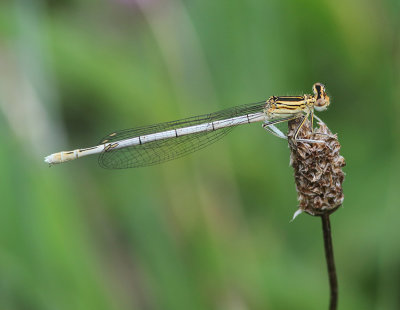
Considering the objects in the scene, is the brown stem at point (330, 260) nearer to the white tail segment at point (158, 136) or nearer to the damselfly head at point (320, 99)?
the damselfly head at point (320, 99)

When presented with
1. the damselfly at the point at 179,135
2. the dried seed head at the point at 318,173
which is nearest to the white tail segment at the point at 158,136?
the damselfly at the point at 179,135

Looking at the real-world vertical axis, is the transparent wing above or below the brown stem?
above

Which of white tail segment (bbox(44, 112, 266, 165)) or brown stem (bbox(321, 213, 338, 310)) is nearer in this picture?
brown stem (bbox(321, 213, 338, 310))

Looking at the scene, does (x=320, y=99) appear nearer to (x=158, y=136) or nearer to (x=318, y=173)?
(x=318, y=173)

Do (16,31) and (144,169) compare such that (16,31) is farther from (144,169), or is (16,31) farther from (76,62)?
(144,169)

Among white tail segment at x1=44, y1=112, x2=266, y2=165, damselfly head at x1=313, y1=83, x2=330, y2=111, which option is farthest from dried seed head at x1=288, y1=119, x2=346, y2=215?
white tail segment at x1=44, y1=112, x2=266, y2=165

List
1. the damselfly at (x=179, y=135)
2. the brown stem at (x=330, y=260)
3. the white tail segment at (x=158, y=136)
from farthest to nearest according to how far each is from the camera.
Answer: the white tail segment at (x=158, y=136)
the damselfly at (x=179, y=135)
the brown stem at (x=330, y=260)

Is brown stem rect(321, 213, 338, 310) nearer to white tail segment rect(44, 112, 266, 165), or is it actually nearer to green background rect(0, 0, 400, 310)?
green background rect(0, 0, 400, 310)

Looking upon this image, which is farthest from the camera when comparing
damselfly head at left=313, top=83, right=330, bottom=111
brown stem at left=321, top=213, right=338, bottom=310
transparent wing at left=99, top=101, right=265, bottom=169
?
transparent wing at left=99, top=101, right=265, bottom=169

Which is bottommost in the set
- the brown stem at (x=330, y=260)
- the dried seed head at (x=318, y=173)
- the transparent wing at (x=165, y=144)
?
the brown stem at (x=330, y=260)
